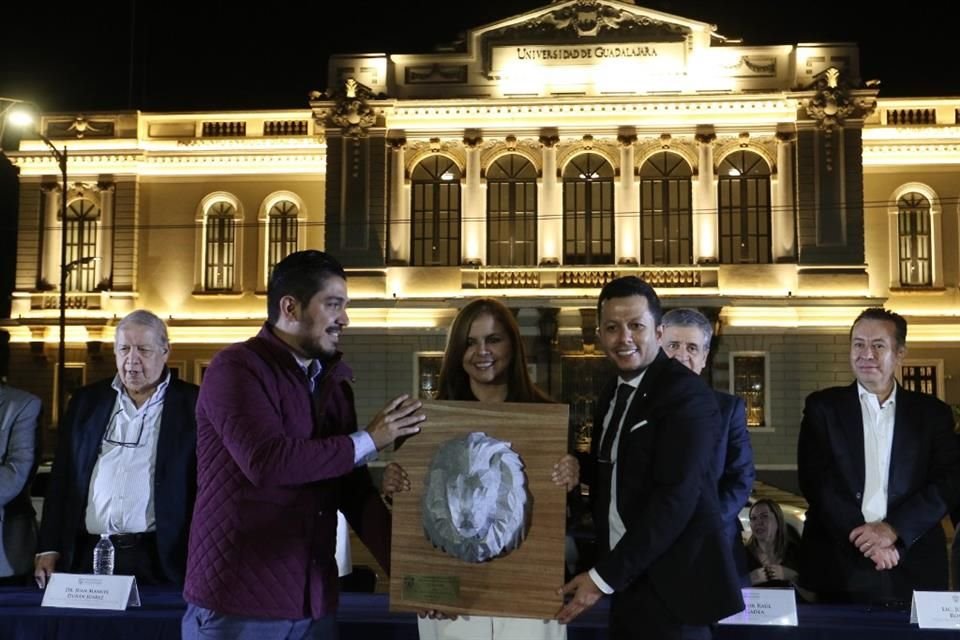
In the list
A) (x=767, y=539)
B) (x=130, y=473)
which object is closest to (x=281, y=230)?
(x=767, y=539)

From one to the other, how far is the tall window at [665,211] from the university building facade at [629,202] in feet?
0.19

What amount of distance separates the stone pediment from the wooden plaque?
24.0 metres

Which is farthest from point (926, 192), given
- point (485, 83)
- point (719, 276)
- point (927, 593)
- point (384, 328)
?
point (927, 593)

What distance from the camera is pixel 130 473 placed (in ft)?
15.9

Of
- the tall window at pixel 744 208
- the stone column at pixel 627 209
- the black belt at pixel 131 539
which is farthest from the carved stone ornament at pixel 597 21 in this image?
the black belt at pixel 131 539

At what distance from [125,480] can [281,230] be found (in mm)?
24117

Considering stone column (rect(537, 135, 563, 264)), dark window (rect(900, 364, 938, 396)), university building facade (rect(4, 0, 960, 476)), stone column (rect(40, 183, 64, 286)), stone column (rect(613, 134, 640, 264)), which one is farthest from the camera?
stone column (rect(40, 183, 64, 286))

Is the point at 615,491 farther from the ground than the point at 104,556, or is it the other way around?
the point at 615,491

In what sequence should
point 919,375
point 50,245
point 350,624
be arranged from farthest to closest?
point 50,245
point 919,375
point 350,624

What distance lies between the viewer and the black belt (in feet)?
15.6

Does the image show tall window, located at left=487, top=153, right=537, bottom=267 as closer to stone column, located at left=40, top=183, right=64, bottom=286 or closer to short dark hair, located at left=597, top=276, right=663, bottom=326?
stone column, located at left=40, top=183, right=64, bottom=286

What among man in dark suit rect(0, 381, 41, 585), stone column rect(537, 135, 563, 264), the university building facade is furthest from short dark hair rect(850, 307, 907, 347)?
stone column rect(537, 135, 563, 264)

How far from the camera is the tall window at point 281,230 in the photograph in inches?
1114

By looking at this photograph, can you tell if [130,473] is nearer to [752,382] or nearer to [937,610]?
[937,610]
